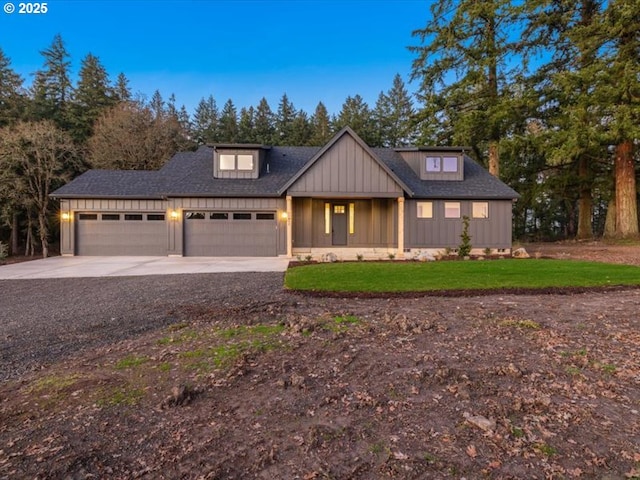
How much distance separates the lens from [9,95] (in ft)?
89.7

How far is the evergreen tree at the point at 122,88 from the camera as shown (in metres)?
36.5

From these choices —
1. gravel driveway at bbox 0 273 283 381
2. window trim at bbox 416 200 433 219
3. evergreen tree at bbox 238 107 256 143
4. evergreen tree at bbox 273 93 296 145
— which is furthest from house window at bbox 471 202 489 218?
evergreen tree at bbox 238 107 256 143

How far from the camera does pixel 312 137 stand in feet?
131

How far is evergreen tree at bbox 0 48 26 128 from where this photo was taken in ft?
85.1

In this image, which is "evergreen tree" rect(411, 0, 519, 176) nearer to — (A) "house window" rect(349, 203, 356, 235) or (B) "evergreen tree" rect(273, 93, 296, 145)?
(A) "house window" rect(349, 203, 356, 235)

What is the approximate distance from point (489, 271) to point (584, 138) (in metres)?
11.1

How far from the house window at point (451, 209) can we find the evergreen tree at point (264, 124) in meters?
27.8

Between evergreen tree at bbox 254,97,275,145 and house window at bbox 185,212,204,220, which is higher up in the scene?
evergreen tree at bbox 254,97,275,145

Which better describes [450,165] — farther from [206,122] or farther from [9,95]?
[206,122]

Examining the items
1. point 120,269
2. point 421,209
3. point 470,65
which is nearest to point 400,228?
point 421,209

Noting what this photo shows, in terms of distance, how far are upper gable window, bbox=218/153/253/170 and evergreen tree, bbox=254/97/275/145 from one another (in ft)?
78.8

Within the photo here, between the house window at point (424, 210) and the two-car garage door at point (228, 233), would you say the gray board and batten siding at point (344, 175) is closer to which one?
the house window at point (424, 210)

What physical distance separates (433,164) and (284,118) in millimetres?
31370

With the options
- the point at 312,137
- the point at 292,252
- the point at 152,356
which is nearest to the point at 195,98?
the point at 312,137
